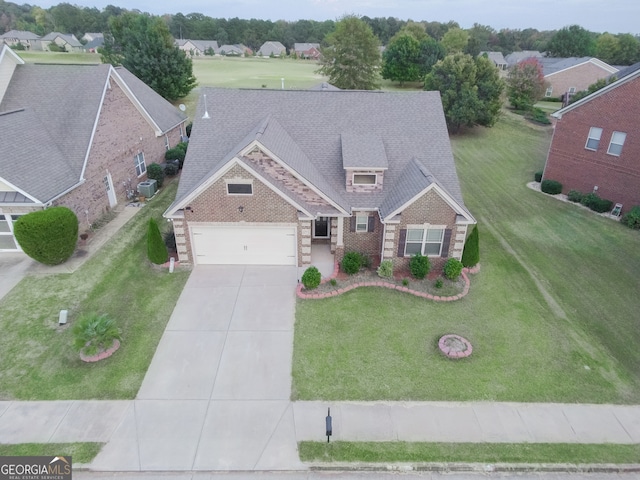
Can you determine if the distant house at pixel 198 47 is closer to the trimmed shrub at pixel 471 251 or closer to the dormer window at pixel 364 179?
the dormer window at pixel 364 179

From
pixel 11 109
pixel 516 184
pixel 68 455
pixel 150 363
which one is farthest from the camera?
pixel 516 184

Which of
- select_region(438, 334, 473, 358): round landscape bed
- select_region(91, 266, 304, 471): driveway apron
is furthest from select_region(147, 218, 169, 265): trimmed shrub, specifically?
select_region(438, 334, 473, 358): round landscape bed

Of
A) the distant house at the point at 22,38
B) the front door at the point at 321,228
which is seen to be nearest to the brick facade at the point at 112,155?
the front door at the point at 321,228

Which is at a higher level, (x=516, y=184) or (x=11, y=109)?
(x=11, y=109)

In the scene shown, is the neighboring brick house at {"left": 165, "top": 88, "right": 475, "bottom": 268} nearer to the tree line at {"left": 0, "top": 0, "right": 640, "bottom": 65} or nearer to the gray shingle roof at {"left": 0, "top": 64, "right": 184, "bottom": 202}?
the gray shingle roof at {"left": 0, "top": 64, "right": 184, "bottom": 202}

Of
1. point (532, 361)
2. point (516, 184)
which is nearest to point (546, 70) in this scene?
point (516, 184)

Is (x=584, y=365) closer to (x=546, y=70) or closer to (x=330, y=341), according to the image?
(x=330, y=341)
